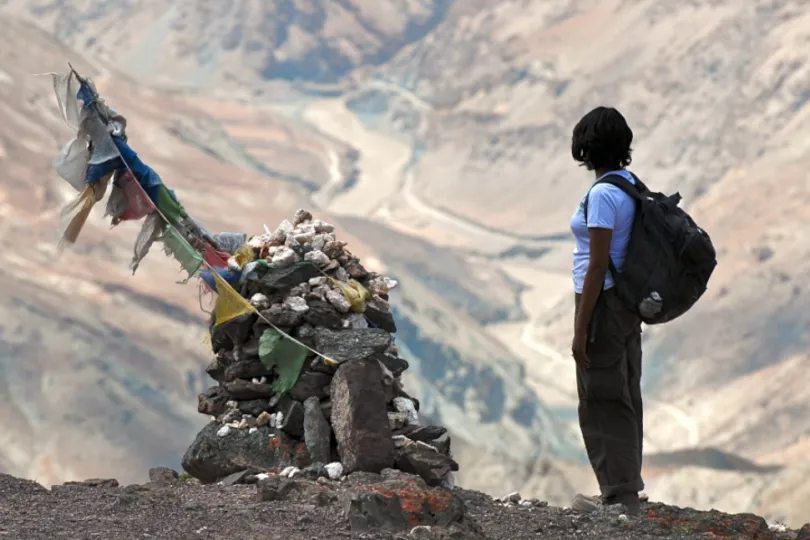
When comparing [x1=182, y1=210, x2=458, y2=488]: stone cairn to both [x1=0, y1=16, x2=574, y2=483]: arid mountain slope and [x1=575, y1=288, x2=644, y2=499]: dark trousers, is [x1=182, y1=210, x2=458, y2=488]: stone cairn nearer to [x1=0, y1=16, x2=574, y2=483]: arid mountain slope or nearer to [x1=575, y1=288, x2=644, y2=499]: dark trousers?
[x1=575, y1=288, x2=644, y2=499]: dark trousers

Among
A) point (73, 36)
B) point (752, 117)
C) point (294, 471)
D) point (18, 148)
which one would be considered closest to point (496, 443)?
point (18, 148)

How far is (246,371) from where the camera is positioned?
6965 millimetres

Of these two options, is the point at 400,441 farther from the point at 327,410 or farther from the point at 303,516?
the point at 303,516

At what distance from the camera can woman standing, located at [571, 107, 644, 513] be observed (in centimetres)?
537

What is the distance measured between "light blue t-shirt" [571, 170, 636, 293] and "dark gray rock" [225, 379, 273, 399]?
193 centimetres

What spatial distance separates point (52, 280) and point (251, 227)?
1517cm

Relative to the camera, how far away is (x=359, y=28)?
411 feet

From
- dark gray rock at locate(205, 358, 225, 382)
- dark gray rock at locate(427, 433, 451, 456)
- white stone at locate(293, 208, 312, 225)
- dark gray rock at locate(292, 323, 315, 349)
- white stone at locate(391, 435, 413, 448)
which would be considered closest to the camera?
white stone at locate(391, 435, 413, 448)

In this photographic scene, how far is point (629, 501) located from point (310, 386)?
5.32 feet

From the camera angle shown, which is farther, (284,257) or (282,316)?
(284,257)

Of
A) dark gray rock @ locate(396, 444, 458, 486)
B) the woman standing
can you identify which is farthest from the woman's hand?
dark gray rock @ locate(396, 444, 458, 486)

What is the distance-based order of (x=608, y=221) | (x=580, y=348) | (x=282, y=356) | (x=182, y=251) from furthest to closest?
(x=182, y=251) < (x=282, y=356) < (x=580, y=348) < (x=608, y=221)

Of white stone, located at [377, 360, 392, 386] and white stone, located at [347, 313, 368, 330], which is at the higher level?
white stone, located at [347, 313, 368, 330]

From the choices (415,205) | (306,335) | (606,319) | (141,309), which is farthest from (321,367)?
(415,205)
